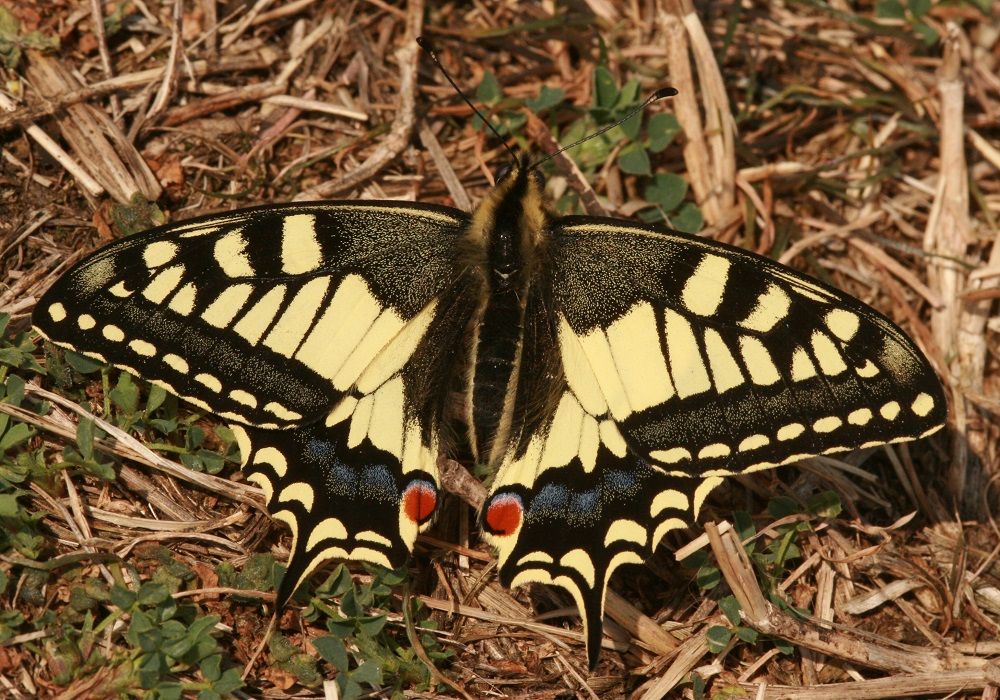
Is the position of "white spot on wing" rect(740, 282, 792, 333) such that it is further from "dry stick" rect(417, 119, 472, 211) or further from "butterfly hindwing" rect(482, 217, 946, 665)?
"dry stick" rect(417, 119, 472, 211)

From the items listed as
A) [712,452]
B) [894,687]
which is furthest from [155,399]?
[894,687]

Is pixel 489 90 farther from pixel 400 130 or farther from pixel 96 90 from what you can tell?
pixel 96 90

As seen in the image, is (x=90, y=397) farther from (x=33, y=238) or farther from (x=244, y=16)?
(x=244, y=16)

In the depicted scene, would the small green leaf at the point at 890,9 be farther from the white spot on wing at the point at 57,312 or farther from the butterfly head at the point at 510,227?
the white spot on wing at the point at 57,312

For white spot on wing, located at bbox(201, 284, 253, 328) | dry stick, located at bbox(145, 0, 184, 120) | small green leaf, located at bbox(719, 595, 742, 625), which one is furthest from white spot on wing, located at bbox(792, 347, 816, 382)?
dry stick, located at bbox(145, 0, 184, 120)

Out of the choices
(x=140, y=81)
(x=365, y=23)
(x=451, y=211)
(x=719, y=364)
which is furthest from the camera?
(x=365, y=23)

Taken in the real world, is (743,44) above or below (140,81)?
below

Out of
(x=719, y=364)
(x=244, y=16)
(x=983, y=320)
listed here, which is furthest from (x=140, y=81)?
(x=983, y=320)
